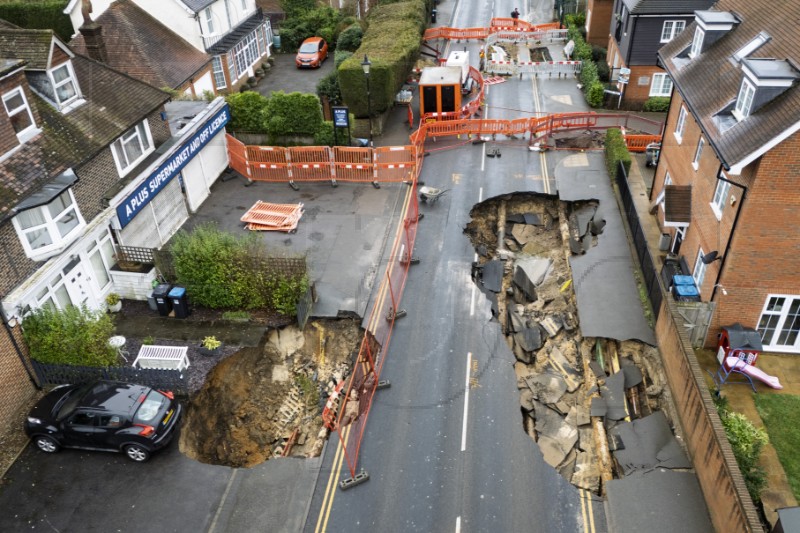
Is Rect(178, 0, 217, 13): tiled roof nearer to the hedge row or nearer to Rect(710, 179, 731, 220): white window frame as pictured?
the hedge row

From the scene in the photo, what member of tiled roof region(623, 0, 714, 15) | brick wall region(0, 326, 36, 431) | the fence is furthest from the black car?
tiled roof region(623, 0, 714, 15)

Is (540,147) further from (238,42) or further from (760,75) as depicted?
(238,42)

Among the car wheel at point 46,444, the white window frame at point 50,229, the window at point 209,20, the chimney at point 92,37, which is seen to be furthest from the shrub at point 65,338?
the window at point 209,20

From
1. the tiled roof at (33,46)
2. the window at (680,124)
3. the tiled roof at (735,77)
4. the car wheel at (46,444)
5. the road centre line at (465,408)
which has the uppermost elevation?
the tiled roof at (33,46)

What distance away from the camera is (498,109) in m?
38.0

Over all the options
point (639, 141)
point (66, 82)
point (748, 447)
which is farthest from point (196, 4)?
point (748, 447)

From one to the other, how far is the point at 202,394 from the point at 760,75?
18301 mm

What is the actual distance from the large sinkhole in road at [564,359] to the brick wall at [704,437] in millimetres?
568

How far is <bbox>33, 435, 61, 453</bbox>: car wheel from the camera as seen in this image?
16078mm

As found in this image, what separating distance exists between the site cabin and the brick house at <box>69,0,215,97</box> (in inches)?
494

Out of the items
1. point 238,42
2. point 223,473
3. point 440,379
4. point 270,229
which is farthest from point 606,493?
point 238,42

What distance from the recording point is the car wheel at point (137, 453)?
621 inches

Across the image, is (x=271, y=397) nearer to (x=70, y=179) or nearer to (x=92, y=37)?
(x=70, y=179)

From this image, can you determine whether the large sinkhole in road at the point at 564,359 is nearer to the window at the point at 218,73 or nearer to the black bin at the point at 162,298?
the black bin at the point at 162,298
